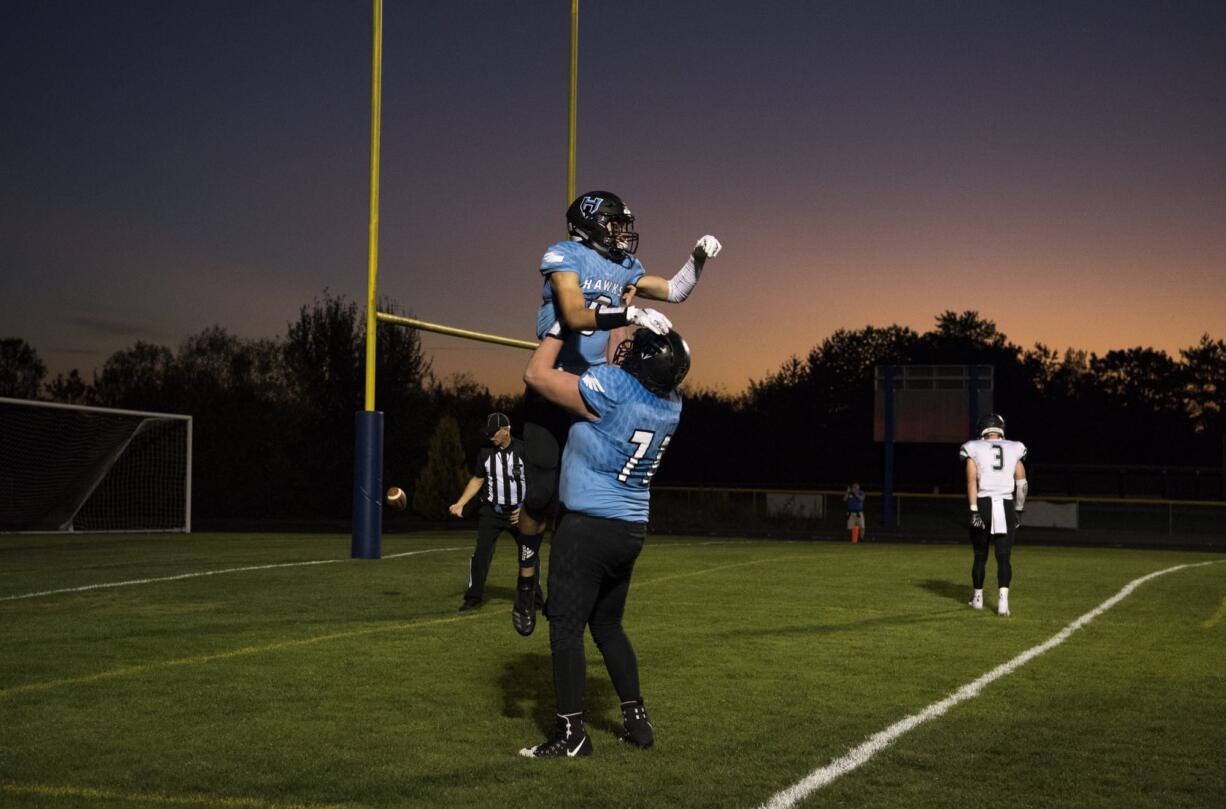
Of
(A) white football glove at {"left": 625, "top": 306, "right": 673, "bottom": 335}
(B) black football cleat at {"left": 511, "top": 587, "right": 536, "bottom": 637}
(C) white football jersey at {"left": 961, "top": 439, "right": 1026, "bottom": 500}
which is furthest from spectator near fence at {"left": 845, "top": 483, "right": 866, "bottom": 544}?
(A) white football glove at {"left": 625, "top": 306, "right": 673, "bottom": 335}

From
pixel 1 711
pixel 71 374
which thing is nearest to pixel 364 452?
pixel 1 711

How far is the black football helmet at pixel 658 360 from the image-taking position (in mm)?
5410

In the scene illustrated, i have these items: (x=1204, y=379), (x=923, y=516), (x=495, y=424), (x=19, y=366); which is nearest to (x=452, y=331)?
(x=495, y=424)

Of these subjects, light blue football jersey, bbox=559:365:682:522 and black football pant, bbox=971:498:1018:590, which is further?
black football pant, bbox=971:498:1018:590

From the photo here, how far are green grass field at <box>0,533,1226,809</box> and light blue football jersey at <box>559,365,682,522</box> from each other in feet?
3.86

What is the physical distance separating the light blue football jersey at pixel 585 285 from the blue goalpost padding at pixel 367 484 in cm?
1059

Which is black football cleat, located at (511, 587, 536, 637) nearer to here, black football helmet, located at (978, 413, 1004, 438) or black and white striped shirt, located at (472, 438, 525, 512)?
black and white striped shirt, located at (472, 438, 525, 512)

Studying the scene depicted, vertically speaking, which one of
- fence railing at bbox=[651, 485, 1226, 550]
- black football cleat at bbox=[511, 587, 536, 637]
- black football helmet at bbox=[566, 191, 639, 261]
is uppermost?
black football helmet at bbox=[566, 191, 639, 261]

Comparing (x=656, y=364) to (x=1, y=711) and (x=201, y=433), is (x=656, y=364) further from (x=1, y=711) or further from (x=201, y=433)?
(x=201, y=433)

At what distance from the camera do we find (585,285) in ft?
20.9

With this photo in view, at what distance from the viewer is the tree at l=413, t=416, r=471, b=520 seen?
44.8m

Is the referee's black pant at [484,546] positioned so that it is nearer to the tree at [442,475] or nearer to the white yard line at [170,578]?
the white yard line at [170,578]

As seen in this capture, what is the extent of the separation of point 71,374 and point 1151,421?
70605 mm

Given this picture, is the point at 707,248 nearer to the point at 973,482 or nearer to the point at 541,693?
the point at 541,693
